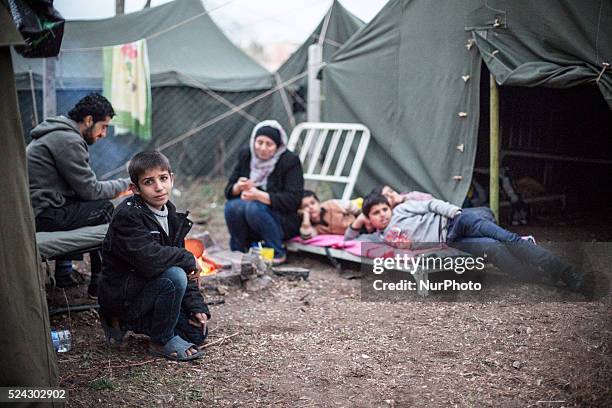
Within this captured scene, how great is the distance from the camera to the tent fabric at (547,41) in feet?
14.8

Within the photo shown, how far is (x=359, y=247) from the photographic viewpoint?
5.09m

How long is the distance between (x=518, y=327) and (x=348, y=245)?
1861 mm

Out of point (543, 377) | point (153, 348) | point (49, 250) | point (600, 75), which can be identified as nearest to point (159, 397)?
point (153, 348)

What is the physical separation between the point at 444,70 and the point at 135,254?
11.8ft

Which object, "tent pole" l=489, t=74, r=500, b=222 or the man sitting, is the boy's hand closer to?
the man sitting

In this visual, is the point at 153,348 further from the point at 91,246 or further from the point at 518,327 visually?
the point at 518,327

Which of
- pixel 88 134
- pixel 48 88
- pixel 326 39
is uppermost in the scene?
pixel 326 39

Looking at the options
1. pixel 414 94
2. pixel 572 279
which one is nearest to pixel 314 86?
pixel 414 94

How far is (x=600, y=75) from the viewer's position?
14.7 ft

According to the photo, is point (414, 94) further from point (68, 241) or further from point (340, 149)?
point (68, 241)

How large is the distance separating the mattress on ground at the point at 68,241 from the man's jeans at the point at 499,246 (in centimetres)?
257

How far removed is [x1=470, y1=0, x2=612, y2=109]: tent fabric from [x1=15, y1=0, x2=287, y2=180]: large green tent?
402cm

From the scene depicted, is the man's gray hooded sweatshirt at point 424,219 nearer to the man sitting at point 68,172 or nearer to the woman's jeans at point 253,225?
the woman's jeans at point 253,225

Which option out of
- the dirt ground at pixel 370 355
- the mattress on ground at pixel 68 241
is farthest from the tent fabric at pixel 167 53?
the dirt ground at pixel 370 355
